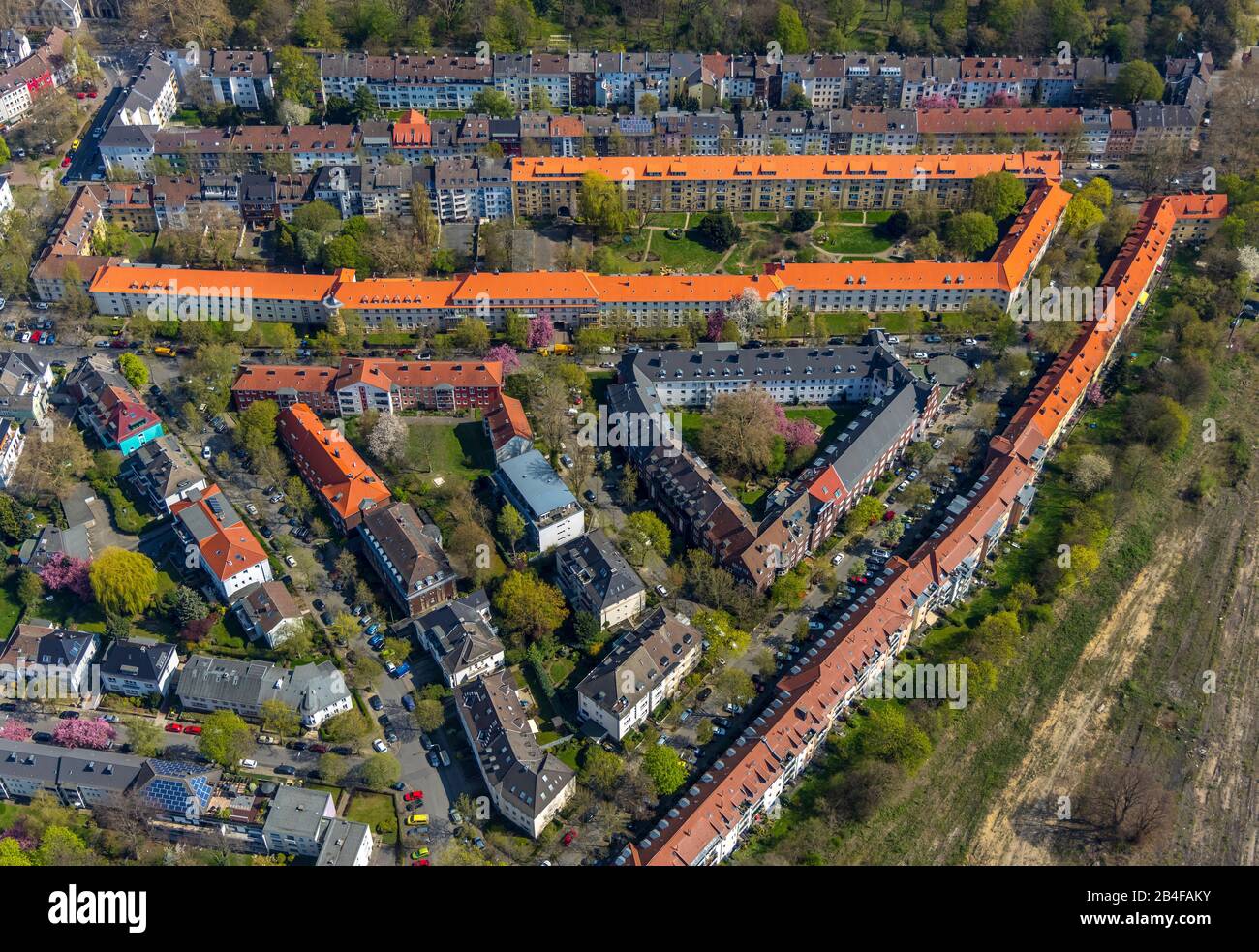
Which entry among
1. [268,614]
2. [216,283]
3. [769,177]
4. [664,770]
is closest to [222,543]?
[268,614]

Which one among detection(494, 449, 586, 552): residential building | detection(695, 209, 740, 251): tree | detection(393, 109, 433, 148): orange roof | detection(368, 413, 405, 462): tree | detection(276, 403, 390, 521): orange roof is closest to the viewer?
detection(494, 449, 586, 552): residential building

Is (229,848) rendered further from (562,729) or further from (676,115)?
(676,115)

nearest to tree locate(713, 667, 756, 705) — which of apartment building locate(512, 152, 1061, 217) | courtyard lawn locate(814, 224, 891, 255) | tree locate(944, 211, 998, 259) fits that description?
courtyard lawn locate(814, 224, 891, 255)

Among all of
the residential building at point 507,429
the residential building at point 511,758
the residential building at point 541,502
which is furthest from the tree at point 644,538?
the residential building at point 511,758

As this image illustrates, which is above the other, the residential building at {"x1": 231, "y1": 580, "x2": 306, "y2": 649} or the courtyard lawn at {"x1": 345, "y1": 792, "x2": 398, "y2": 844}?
the residential building at {"x1": 231, "y1": 580, "x2": 306, "y2": 649}

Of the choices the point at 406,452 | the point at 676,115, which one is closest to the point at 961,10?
the point at 676,115

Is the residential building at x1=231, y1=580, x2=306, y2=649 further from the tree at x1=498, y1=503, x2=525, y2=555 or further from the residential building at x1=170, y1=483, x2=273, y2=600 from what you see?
the tree at x1=498, y1=503, x2=525, y2=555
